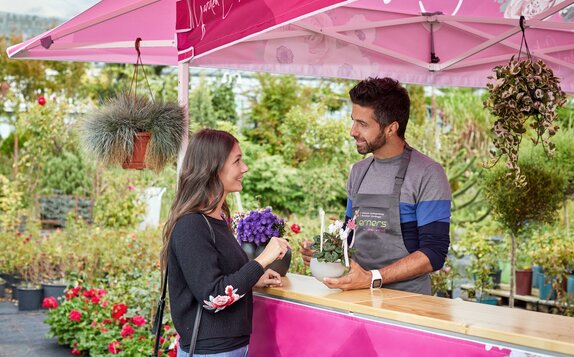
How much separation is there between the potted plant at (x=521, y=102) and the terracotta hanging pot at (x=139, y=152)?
1.61 meters

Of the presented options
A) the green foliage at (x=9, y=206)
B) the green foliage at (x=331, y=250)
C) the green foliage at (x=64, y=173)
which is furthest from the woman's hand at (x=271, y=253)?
the green foliage at (x=64, y=173)

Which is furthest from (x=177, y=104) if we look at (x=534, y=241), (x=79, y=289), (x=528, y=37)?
(x=534, y=241)

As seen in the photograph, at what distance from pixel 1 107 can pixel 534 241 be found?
11.7m

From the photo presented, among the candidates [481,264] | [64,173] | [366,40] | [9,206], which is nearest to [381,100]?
[366,40]

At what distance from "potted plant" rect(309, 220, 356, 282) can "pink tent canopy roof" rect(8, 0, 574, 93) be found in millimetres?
1652

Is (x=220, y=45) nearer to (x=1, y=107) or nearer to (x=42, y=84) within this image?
(x=1, y=107)

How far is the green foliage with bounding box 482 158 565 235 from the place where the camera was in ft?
22.5

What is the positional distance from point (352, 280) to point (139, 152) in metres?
1.37

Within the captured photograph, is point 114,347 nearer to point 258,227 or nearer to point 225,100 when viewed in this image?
point 258,227

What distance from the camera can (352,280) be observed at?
9.61 feet

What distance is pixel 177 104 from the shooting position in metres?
3.85

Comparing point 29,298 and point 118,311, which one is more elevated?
point 118,311

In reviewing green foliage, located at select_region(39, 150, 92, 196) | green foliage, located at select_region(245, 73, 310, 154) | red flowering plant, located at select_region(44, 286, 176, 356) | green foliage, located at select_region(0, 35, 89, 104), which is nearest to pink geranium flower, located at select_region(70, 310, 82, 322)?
red flowering plant, located at select_region(44, 286, 176, 356)

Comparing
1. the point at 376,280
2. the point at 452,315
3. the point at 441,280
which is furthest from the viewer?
the point at 441,280
